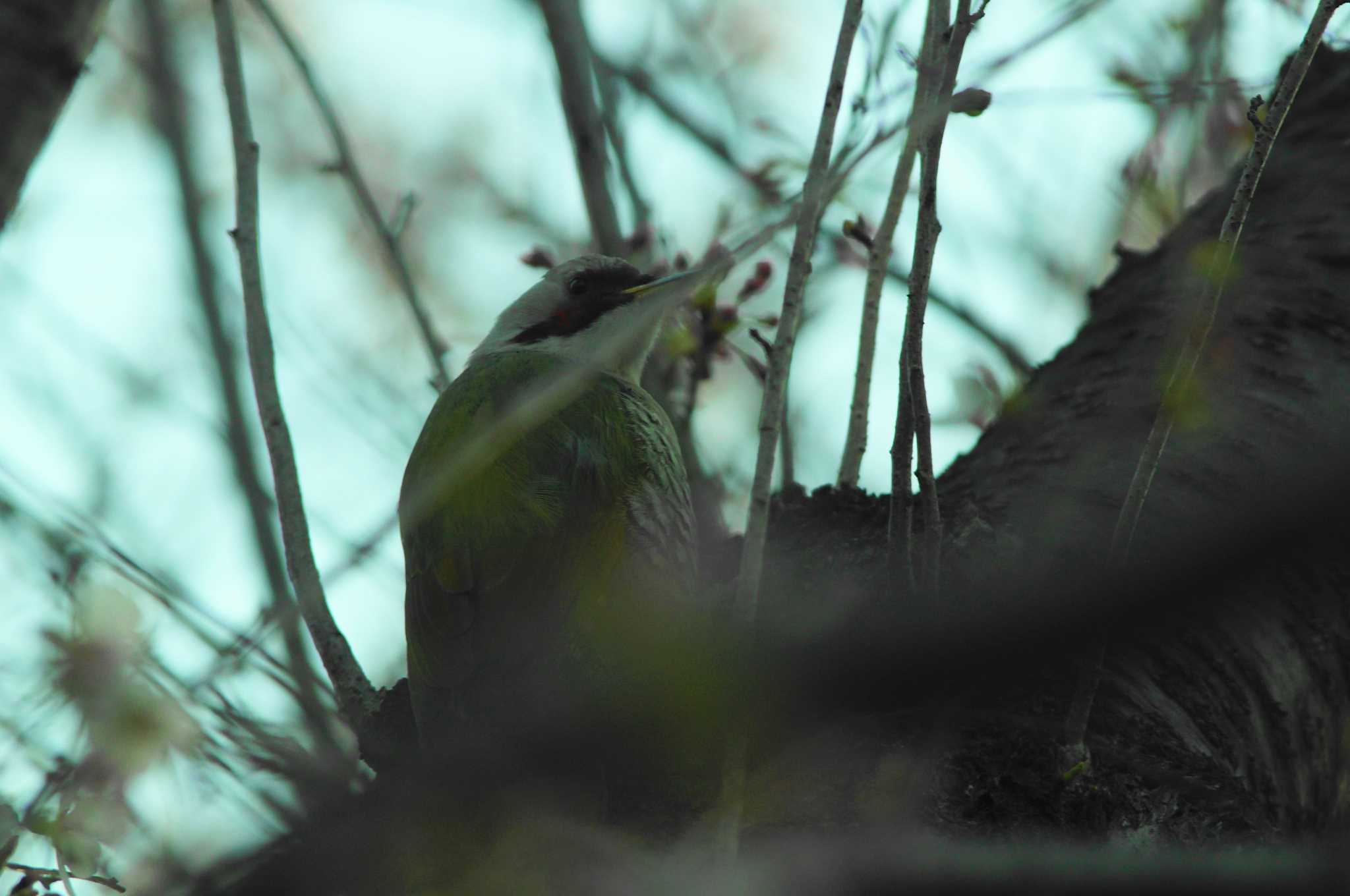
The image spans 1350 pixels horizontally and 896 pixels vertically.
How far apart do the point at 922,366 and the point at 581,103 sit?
2.22 metres

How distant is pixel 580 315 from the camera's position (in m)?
4.85

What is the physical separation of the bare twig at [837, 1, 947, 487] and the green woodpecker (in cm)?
56

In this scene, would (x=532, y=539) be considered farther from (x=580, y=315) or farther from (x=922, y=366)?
(x=580, y=315)

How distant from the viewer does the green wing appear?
3008mm

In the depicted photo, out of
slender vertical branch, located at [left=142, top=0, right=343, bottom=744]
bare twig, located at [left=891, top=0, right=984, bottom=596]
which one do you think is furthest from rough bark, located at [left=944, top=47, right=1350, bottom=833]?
slender vertical branch, located at [left=142, top=0, right=343, bottom=744]

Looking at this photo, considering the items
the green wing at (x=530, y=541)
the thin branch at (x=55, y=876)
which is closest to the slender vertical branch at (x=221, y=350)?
the green wing at (x=530, y=541)

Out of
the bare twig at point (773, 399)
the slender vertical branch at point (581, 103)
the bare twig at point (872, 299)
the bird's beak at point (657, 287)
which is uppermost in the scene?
the slender vertical branch at point (581, 103)

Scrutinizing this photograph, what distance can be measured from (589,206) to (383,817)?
8.60ft

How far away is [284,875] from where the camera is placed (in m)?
1.42

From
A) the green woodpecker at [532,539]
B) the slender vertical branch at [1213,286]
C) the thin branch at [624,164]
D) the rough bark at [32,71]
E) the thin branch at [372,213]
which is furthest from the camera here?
the thin branch at [624,164]

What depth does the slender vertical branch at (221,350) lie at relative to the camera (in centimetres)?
379

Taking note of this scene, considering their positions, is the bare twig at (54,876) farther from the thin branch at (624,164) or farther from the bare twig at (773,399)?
the thin branch at (624,164)

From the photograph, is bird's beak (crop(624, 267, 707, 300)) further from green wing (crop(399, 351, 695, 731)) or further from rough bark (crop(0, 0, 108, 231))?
rough bark (crop(0, 0, 108, 231))

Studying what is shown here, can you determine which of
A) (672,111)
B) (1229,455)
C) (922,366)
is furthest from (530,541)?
(672,111)
